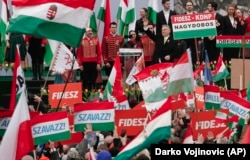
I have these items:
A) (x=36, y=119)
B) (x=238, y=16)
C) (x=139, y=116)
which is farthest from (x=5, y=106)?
(x=36, y=119)

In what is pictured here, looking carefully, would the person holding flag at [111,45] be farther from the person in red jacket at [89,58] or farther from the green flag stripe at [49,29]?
the green flag stripe at [49,29]

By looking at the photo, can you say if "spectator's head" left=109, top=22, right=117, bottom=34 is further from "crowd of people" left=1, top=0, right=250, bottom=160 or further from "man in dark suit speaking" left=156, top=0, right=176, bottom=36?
"man in dark suit speaking" left=156, top=0, right=176, bottom=36

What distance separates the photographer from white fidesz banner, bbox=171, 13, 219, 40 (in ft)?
75.2

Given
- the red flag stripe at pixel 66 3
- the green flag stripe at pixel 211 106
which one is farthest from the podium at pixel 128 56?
the red flag stripe at pixel 66 3

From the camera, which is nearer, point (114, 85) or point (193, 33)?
point (193, 33)

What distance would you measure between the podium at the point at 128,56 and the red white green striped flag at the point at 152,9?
9.49 ft

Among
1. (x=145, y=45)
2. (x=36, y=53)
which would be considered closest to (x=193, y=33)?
(x=145, y=45)

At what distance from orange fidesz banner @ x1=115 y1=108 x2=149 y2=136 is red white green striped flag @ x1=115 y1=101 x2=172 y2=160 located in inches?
151

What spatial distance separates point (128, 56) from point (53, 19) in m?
10.7

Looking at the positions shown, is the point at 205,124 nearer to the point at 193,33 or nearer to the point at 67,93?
the point at 67,93

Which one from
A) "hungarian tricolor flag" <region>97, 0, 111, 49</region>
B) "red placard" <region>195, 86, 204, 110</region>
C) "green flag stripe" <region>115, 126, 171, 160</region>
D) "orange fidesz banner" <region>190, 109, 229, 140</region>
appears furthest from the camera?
"hungarian tricolor flag" <region>97, 0, 111, 49</region>

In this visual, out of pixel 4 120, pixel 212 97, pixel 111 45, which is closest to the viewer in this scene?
pixel 4 120

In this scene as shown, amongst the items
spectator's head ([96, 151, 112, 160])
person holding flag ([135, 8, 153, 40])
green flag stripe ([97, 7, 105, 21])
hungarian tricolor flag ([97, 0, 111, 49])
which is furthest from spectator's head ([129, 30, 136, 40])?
spectator's head ([96, 151, 112, 160])

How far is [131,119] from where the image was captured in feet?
63.7
